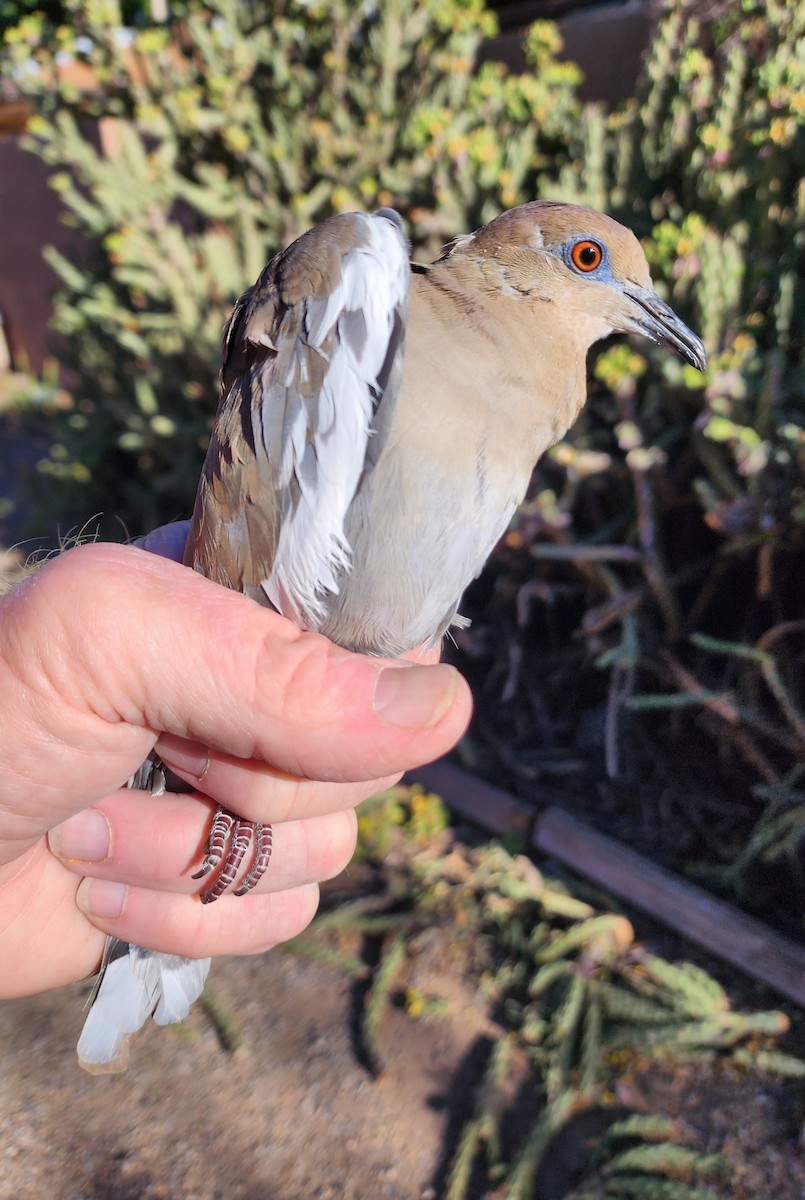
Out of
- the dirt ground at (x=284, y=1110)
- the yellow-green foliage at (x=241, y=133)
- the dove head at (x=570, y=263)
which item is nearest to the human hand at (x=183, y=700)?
the dove head at (x=570, y=263)

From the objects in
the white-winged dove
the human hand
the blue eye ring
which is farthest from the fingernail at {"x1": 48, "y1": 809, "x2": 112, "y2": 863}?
the blue eye ring

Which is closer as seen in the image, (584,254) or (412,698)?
(412,698)

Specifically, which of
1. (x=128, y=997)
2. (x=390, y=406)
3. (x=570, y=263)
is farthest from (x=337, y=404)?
(x=128, y=997)

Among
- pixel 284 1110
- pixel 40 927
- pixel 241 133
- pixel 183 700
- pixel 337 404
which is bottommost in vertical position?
pixel 284 1110

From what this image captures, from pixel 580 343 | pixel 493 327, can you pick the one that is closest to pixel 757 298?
pixel 580 343

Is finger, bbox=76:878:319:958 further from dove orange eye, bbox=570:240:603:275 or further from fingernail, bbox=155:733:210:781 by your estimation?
dove orange eye, bbox=570:240:603:275

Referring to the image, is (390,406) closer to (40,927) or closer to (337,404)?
(337,404)
